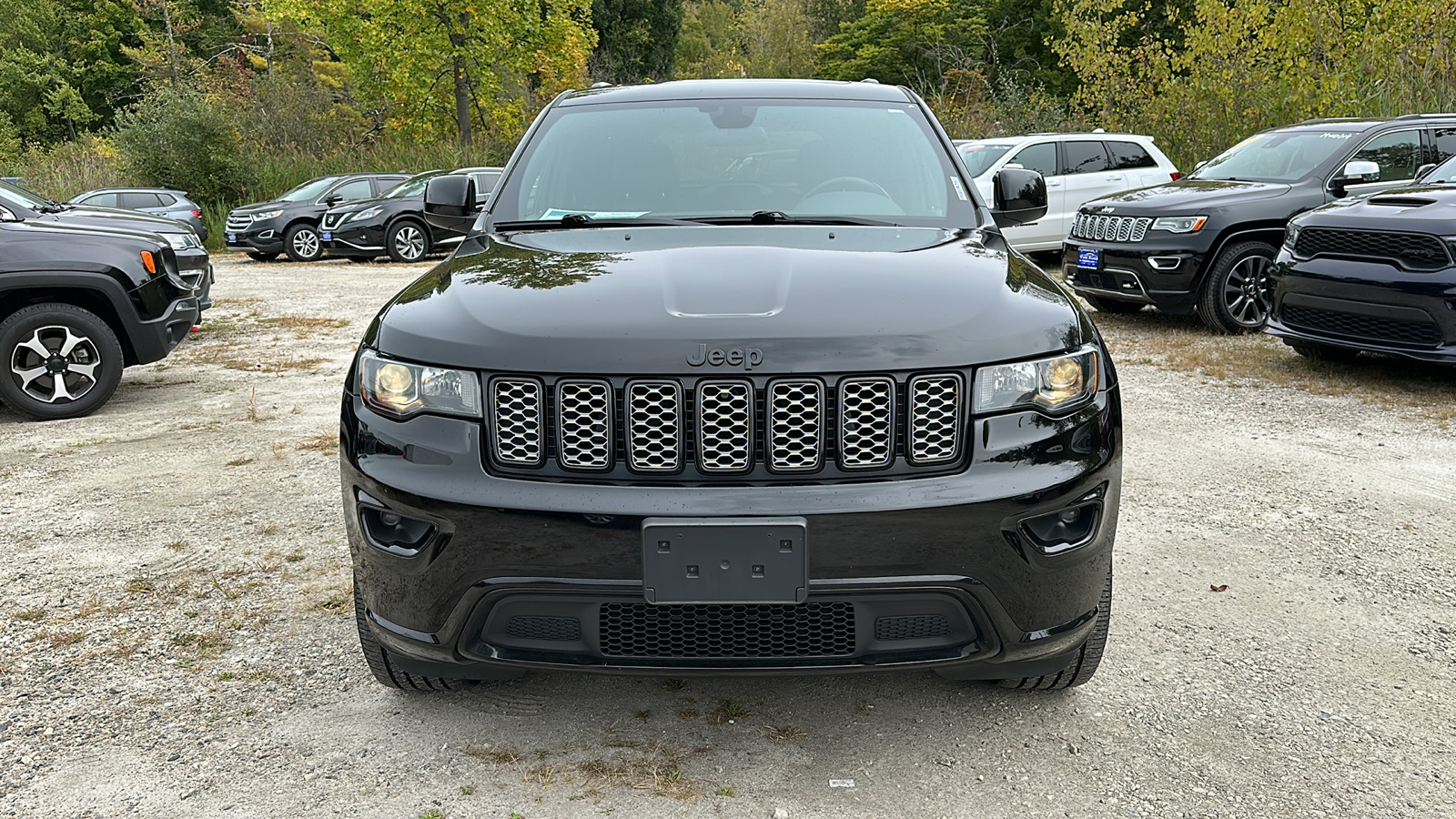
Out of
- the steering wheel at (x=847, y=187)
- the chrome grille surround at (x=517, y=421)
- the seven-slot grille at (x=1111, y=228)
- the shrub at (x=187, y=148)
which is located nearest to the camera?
the chrome grille surround at (x=517, y=421)

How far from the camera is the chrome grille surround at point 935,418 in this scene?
2307mm

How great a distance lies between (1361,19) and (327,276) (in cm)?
1695

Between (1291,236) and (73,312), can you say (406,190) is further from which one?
(1291,236)

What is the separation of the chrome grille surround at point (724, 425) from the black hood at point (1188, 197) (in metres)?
7.51

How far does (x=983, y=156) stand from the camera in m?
13.3

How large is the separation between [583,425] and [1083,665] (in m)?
1.44

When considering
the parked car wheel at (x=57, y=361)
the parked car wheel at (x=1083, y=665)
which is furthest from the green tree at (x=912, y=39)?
the parked car wheel at (x=1083, y=665)

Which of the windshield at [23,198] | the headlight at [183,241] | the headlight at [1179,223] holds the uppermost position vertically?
the windshield at [23,198]

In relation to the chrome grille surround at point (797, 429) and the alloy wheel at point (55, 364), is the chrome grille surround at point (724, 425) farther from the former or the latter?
the alloy wheel at point (55, 364)

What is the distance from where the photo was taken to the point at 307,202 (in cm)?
1891

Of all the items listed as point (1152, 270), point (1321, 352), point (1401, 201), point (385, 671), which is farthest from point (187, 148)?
point (385, 671)

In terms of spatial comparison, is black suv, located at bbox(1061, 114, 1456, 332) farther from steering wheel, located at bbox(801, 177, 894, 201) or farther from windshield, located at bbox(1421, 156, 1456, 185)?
steering wheel, located at bbox(801, 177, 894, 201)

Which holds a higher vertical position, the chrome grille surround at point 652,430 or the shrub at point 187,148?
the chrome grille surround at point 652,430

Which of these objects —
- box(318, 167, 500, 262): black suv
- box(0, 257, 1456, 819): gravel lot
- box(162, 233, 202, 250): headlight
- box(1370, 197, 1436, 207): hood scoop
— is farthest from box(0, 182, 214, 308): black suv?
box(1370, 197, 1436, 207): hood scoop
